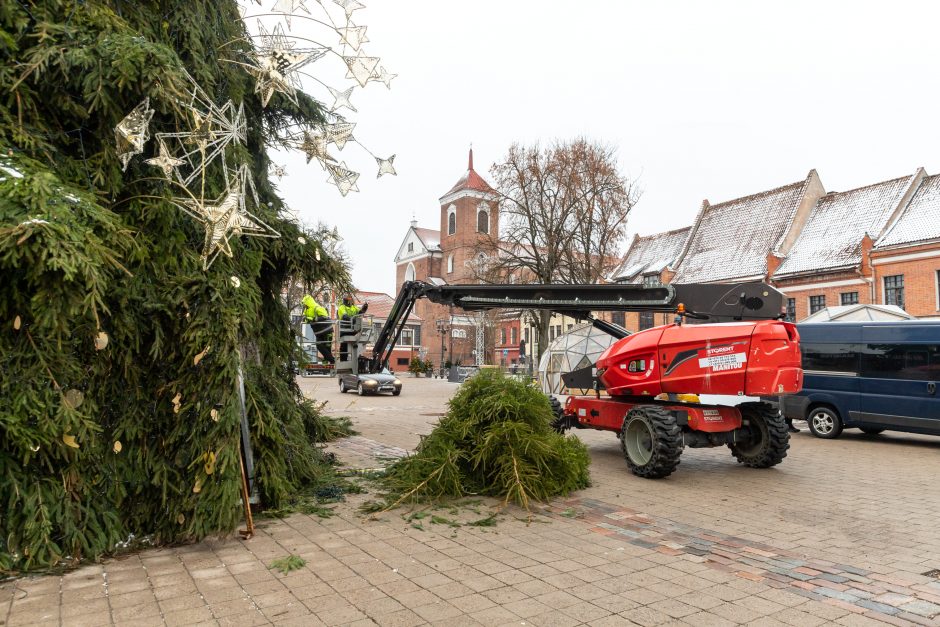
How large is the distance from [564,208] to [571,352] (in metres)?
19.3

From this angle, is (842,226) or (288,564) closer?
(288,564)

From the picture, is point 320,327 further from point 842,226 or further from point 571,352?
point 842,226

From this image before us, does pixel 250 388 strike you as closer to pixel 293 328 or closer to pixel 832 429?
pixel 293 328

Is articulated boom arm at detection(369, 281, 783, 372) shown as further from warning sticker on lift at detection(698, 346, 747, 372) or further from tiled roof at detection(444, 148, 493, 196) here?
tiled roof at detection(444, 148, 493, 196)

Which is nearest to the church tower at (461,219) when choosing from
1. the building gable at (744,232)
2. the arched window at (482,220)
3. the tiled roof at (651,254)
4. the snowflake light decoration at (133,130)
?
the arched window at (482,220)

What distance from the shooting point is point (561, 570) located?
4.96 metres

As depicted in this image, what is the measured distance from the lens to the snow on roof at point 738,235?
40.0 meters

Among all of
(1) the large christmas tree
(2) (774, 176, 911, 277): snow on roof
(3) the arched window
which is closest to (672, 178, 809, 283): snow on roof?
(2) (774, 176, 911, 277): snow on roof

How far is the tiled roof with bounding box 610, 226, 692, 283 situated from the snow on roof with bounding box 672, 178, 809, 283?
183 centimetres

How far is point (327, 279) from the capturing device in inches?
294

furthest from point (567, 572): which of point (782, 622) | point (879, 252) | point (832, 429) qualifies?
point (879, 252)

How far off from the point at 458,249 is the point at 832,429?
6075 cm

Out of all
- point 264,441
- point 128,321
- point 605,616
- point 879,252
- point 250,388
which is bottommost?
point 605,616

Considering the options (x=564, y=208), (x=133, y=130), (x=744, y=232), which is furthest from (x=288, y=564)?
(x=744, y=232)
